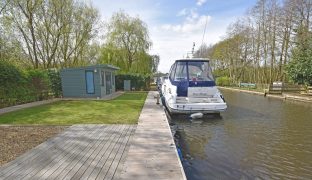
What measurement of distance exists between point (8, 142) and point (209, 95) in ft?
28.4

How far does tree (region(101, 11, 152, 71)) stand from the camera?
31.0m

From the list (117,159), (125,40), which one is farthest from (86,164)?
(125,40)

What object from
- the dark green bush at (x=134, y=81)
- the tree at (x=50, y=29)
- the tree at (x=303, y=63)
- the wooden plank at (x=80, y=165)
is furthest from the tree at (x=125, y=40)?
the wooden plank at (x=80, y=165)

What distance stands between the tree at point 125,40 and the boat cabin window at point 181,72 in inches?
742

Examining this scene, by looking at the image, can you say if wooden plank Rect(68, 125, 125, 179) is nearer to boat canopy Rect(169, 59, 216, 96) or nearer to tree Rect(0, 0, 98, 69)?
boat canopy Rect(169, 59, 216, 96)

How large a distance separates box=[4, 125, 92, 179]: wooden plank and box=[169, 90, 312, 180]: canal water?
280cm

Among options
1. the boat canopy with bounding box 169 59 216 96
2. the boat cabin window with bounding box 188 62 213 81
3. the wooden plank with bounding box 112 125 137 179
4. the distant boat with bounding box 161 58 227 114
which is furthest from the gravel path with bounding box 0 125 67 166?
the boat cabin window with bounding box 188 62 213 81

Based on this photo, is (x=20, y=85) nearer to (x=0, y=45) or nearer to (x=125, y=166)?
(x=0, y=45)

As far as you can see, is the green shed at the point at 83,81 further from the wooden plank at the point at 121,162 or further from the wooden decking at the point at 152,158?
the wooden plank at the point at 121,162

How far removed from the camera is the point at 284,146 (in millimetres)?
6918

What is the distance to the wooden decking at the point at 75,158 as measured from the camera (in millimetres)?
4172

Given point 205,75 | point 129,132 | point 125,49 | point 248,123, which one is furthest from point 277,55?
point 129,132

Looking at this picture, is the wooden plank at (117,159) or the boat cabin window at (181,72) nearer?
the wooden plank at (117,159)

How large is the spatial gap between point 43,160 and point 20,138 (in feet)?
7.22
